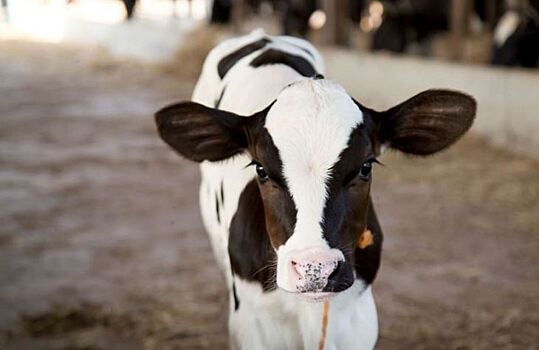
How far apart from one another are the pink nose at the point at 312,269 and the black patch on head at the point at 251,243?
50cm

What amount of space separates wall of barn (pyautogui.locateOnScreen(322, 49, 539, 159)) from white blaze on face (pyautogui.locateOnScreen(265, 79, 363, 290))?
A: 5.10 metres

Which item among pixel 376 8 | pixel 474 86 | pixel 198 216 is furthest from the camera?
pixel 376 8

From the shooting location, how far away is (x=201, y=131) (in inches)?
118

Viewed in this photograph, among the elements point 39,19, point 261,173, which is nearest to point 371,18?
point 261,173

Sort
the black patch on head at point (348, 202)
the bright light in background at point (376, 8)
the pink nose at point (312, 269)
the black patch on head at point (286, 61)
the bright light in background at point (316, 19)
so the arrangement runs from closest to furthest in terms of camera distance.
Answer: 1. the pink nose at point (312, 269)
2. the black patch on head at point (348, 202)
3. the black patch on head at point (286, 61)
4. the bright light in background at point (376, 8)
5. the bright light in background at point (316, 19)

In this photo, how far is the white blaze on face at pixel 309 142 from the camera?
2543 millimetres

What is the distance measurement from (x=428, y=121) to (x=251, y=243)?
0.71 metres

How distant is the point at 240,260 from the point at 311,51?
140 centimetres

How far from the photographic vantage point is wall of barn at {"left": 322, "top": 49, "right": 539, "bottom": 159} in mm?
7676

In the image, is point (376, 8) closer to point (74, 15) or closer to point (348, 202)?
point (74, 15)

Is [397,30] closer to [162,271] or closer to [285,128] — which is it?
[162,271]

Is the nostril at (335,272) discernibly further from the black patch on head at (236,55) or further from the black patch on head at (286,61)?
the black patch on head at (236,55)

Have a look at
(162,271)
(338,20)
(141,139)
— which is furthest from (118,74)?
(162,271)

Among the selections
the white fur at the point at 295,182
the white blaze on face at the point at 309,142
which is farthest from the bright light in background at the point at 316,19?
the white blaze on face at the point at 309,142
